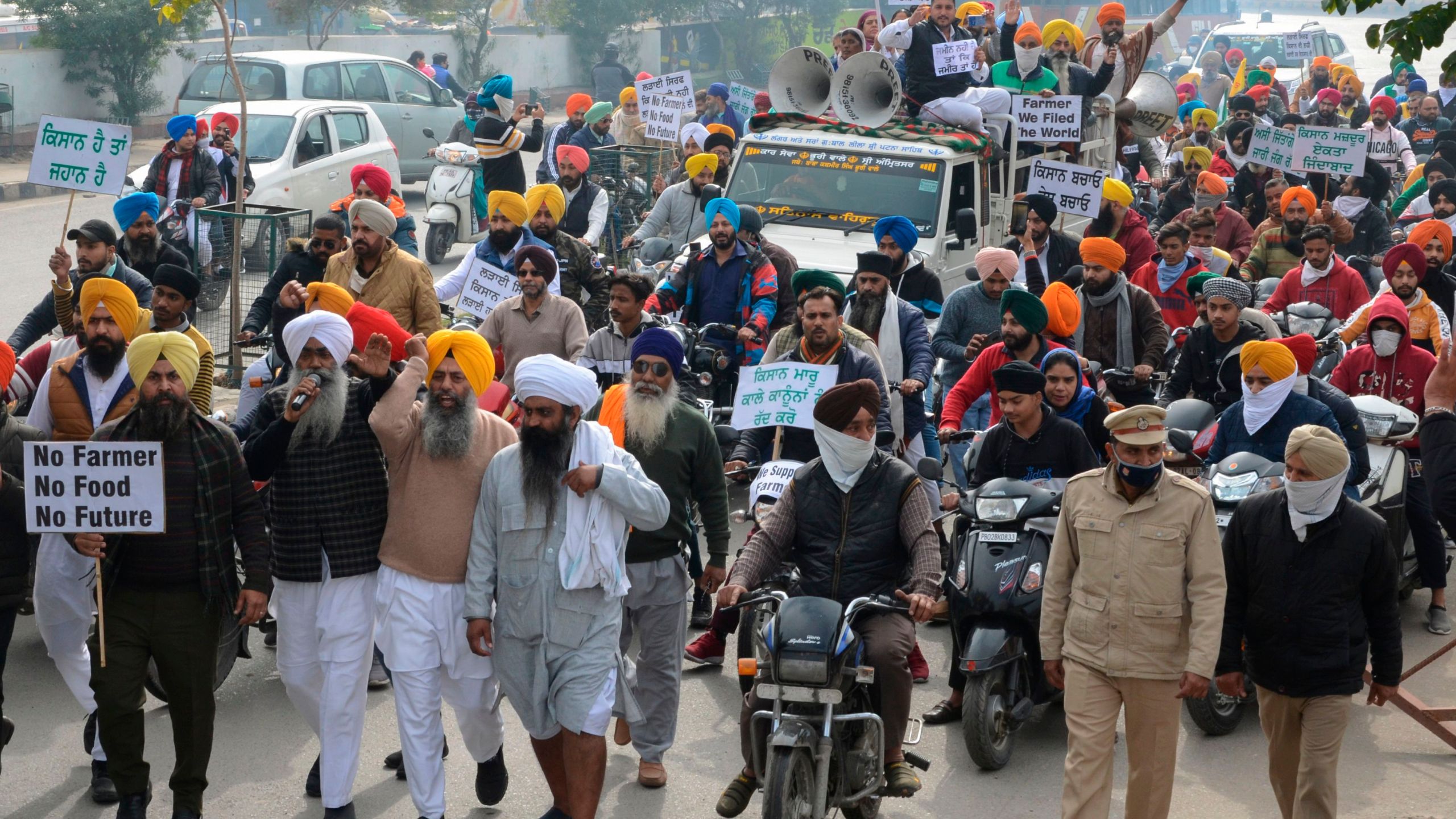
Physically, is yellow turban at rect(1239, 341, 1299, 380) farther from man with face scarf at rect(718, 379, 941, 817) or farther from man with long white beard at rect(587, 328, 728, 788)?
man with long white beard at rect(587, 328, 728, 788)

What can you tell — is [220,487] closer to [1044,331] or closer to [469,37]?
[1044,331]

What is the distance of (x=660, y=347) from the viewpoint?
619 centimetres

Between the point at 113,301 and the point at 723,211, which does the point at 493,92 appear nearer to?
the point at 723,211

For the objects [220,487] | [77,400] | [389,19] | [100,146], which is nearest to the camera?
[220,487]

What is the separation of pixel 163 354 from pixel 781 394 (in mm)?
2686

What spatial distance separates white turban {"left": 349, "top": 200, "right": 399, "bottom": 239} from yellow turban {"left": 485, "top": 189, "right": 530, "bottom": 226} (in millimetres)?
1221

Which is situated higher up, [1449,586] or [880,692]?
[880,692]

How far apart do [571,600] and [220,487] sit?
1292 millimetres

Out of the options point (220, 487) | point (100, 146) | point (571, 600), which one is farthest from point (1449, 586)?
Result: point (100, 146)

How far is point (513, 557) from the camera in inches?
216

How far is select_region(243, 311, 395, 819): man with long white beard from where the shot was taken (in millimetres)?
5672

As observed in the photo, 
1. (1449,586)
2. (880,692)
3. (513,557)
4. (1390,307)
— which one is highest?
(1390,307)

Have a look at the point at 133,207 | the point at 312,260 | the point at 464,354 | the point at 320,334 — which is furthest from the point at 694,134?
the point at 320,334

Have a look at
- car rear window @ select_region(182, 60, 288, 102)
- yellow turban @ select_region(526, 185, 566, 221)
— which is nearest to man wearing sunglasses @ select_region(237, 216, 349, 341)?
yellow turban @ select_region(526, 185, 566, 221)
